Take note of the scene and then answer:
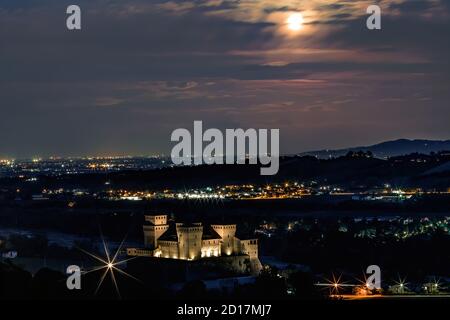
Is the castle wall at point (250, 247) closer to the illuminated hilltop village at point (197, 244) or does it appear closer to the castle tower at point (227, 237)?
the illuminated hilltop village at point (197, 244)

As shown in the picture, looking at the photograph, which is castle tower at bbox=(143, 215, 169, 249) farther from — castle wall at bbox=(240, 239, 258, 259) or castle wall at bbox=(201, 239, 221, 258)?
castle wall at bbox=(240, 239, 258, 259)

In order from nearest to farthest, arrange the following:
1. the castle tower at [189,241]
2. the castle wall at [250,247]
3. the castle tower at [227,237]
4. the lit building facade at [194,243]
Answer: the castle tower at [189,241]
the lit building facade at [194,243]
the castle tower at [227,237]
the castle wall at [250,247]

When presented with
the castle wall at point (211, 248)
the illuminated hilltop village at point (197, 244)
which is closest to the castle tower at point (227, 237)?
the illuminated hilltop village at point (197, 244)

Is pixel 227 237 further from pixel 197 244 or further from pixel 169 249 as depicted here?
pixel 169 249

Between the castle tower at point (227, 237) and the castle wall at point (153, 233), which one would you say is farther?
the castle wall at point (153, 233)
